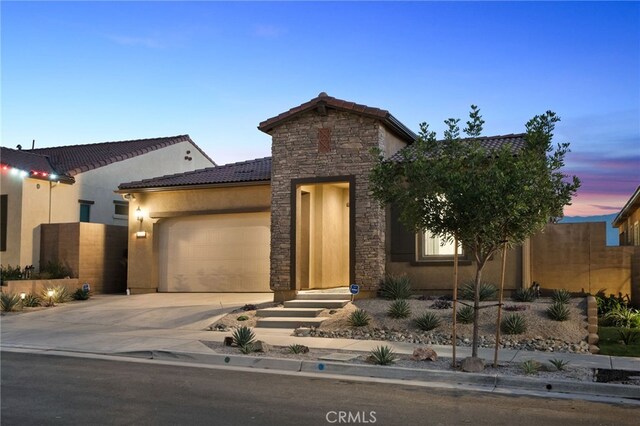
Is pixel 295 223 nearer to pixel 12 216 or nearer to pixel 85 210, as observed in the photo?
pixel 12 216

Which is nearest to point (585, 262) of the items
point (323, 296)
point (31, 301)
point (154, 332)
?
point (323, 296)

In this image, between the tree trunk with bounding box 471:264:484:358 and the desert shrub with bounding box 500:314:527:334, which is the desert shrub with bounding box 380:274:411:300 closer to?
the desert shrub with bounding box 500:314:527:334

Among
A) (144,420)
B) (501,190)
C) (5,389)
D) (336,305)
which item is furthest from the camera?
(336,305)

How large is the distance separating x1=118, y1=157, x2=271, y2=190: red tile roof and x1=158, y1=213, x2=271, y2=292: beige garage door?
130 centimetres

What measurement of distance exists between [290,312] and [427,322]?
4267 mm

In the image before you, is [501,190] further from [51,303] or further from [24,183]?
[24,183]

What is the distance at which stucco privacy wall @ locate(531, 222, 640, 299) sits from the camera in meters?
18.0

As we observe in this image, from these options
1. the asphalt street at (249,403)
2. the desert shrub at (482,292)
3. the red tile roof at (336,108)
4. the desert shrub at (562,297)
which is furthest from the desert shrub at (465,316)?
the red tile roof at (336,108)

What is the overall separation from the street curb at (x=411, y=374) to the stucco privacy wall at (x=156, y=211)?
1060cm

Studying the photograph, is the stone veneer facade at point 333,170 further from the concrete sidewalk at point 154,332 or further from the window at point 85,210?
the window at point 85,210

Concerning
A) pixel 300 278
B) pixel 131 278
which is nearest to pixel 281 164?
pixel 300 278

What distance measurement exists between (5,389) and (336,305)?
9764 millimetres

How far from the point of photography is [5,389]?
30.9 ft

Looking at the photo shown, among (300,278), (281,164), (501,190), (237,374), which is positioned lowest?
(237,374)
